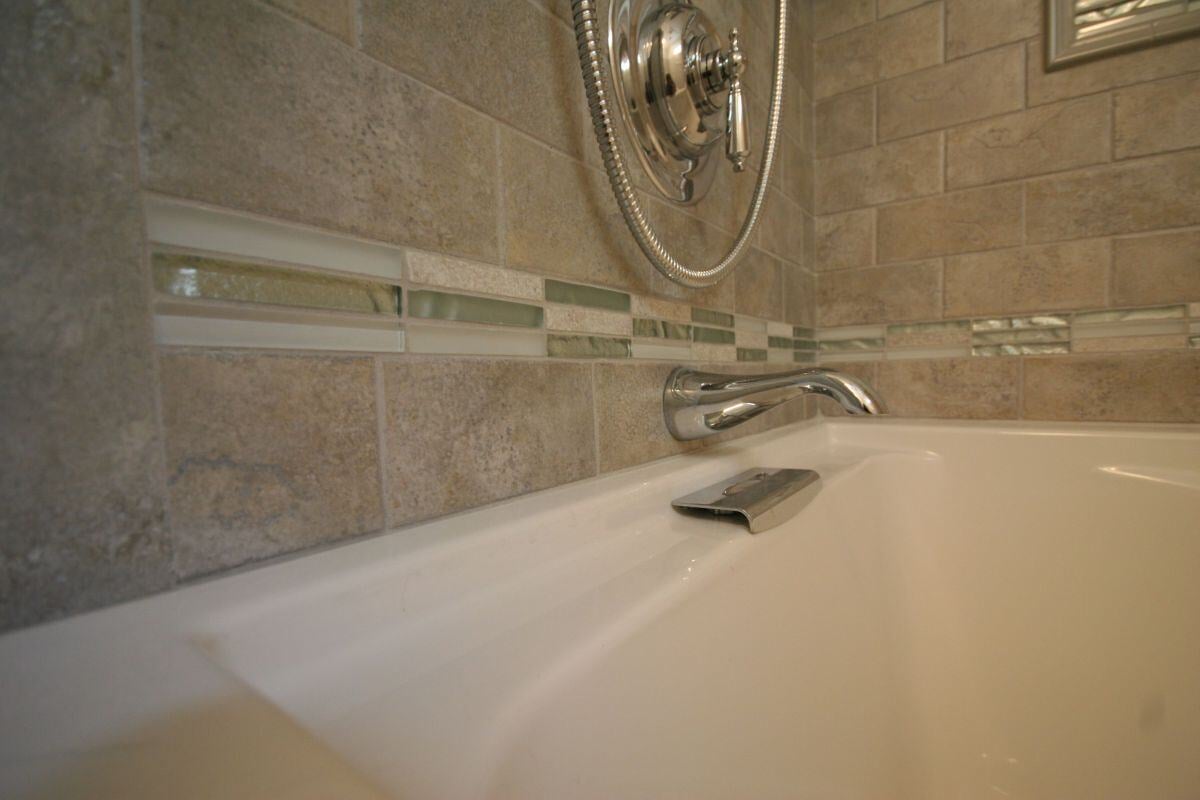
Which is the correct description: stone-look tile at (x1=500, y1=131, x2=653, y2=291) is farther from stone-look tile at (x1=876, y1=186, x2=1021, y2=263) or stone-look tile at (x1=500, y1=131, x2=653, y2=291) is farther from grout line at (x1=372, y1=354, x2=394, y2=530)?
stone-look tile at (x1=876, y1=186, x2=1021, y2=263)

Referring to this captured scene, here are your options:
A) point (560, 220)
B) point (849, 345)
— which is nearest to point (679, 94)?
point (560, 220)

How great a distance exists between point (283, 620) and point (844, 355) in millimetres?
1182

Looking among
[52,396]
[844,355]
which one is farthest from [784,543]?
[844,355]

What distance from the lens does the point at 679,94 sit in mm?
633

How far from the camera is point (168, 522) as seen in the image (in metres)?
0.25

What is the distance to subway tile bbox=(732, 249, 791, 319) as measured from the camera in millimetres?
844

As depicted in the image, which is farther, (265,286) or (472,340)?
(472,340)

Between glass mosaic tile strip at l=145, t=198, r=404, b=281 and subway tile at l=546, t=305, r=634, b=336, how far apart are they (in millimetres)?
159

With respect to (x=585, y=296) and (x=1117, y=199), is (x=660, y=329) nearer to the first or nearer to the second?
(x=585, y=296)

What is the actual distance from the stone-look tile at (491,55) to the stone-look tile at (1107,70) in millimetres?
988

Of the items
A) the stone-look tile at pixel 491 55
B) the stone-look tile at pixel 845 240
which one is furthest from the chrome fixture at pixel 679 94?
the stone-look tile at pixel 845 240

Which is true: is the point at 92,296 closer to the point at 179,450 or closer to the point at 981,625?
the point at 179,450

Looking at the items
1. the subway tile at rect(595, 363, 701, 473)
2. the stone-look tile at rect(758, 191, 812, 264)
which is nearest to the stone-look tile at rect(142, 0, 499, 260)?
the subway tile at rect(595, 363, 701, 473)

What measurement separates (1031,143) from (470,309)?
1155 millimetres
